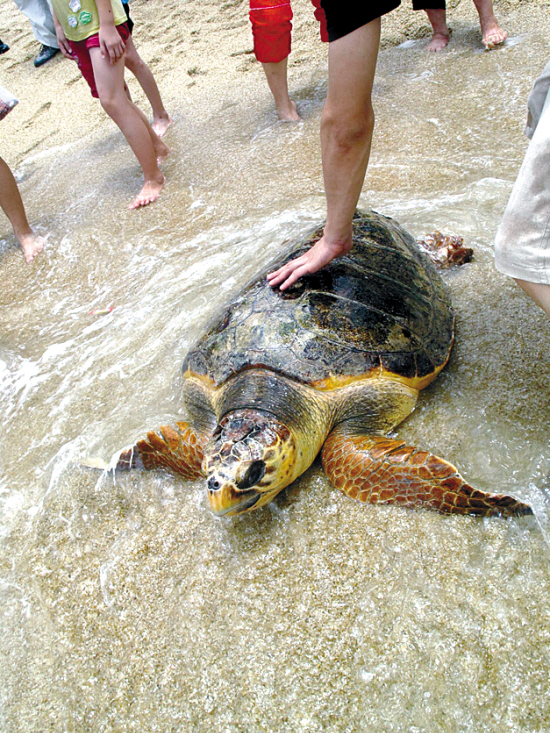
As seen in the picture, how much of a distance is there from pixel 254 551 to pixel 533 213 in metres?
1.12

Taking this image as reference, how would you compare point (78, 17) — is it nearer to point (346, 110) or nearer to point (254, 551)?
point (346, 110)

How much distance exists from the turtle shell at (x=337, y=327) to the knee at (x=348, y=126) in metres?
0.50

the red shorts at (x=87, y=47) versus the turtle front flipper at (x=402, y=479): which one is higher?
the red shorts at (x=87, y=47)

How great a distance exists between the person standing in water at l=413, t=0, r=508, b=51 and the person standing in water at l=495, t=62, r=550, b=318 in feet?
10.3

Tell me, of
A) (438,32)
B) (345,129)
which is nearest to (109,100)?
(345,129)

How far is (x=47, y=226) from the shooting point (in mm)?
3260

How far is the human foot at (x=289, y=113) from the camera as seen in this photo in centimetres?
349

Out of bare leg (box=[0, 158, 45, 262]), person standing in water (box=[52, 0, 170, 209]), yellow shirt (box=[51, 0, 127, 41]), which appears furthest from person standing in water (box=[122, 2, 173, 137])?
bare leg (box=[0, 158, 45, 262])

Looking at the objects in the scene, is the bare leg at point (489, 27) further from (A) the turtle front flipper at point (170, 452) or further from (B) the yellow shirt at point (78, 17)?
(A) the turtle front flipper at point (170, 452)

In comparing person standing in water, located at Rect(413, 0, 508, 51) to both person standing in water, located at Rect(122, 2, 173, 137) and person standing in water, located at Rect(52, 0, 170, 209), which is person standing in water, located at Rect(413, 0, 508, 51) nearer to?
person standing in water, located at Rect(122, 2, 173, 137)

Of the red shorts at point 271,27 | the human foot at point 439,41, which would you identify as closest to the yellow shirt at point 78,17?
the red shorts at point 271,27

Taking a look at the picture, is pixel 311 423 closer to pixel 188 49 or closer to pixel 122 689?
pixel 122 689

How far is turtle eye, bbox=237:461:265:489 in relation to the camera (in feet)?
3.99

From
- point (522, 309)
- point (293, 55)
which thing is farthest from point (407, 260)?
point (293, 55)
